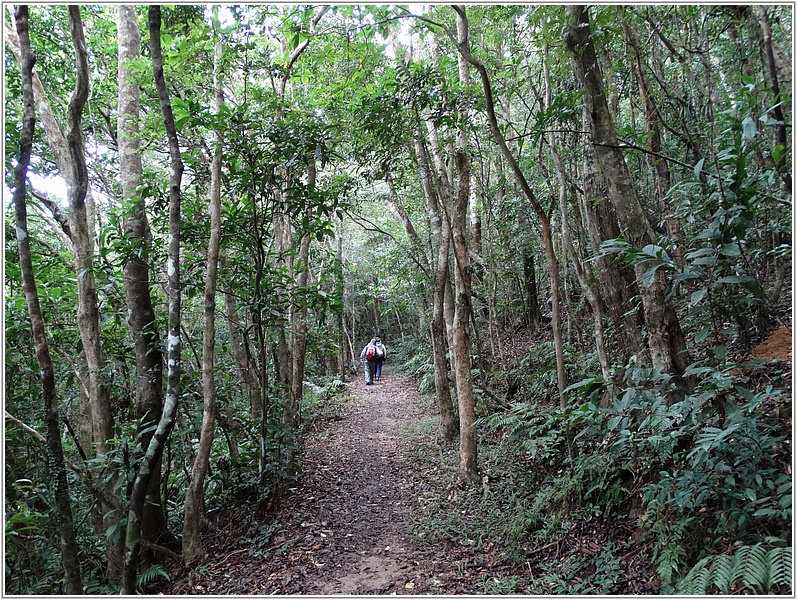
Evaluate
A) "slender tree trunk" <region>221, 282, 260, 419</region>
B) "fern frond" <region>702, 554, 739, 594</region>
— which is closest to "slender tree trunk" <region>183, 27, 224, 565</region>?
"slender tree trunk" <region>221, 282, 260, 419</region>

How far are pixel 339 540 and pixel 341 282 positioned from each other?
11.5ft

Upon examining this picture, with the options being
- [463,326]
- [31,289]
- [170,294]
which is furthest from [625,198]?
[31,289]

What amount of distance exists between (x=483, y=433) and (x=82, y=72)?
7.92m

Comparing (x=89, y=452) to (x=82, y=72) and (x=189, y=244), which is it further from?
(x=82, y=72)

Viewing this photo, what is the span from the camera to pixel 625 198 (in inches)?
161

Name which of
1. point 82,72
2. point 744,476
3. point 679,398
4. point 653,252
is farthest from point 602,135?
point 82,72

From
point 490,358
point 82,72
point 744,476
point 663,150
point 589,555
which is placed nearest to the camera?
point 744,476

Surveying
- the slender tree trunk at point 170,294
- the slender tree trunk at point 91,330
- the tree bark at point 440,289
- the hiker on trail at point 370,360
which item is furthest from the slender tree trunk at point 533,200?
the hiker on trail at point 370,360

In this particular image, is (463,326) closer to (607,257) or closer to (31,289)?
(607,257)

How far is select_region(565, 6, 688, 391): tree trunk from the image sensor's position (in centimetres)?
380

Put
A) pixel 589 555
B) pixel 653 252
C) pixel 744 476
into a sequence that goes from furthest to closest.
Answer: pixel 589 555 → pixel 744 476 → pixel 653 252

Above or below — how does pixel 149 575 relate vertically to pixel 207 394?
below

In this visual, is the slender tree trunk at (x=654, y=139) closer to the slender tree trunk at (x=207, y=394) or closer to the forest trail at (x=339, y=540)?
the forest trail at (x=339, y=540)

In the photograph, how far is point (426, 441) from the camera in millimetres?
8898
